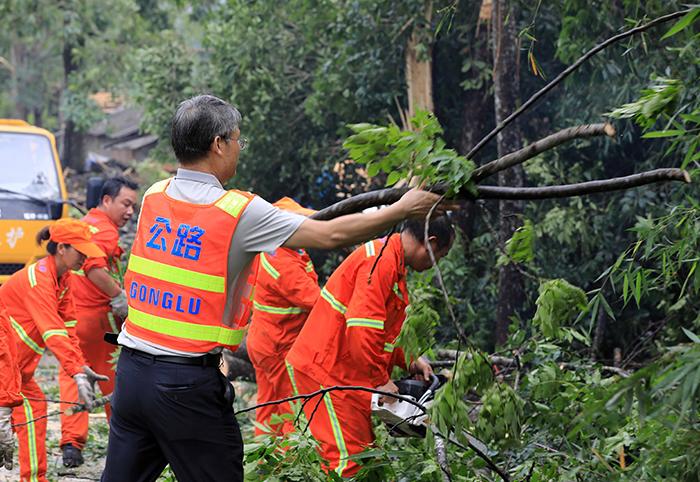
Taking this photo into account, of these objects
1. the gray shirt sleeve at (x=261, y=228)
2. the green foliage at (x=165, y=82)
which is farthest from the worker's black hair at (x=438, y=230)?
the green foliage at (x=165, y=82)

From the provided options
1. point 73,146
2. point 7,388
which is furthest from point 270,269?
point 73,146

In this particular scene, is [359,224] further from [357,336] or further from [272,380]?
[272,380]

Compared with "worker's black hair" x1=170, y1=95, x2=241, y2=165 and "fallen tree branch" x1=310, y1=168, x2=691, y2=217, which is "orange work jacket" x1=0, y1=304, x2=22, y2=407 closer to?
"worker's black hair" x1=170, y1=95, x2=241, y2=165

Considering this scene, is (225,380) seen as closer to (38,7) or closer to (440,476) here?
(440,476)

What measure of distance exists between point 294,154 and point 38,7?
13.3 metres

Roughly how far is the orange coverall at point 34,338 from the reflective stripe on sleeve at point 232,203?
9.31 feet

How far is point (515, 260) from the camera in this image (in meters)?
4.08

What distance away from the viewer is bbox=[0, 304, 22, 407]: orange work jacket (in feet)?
18.9

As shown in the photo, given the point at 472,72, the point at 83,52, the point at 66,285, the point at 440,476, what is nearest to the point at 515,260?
the point at 440,476

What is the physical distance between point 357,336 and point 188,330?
1.48m

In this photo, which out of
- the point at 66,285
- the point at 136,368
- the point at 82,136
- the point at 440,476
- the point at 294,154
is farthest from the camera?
the point at 82,136

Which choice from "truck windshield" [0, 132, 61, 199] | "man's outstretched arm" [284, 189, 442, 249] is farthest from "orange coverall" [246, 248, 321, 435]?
"truck windshield" [0, 132, 61, 199]

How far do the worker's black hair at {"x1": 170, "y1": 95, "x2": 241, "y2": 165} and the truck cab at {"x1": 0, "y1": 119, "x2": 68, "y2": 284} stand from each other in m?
8.20

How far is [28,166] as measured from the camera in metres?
12.2
